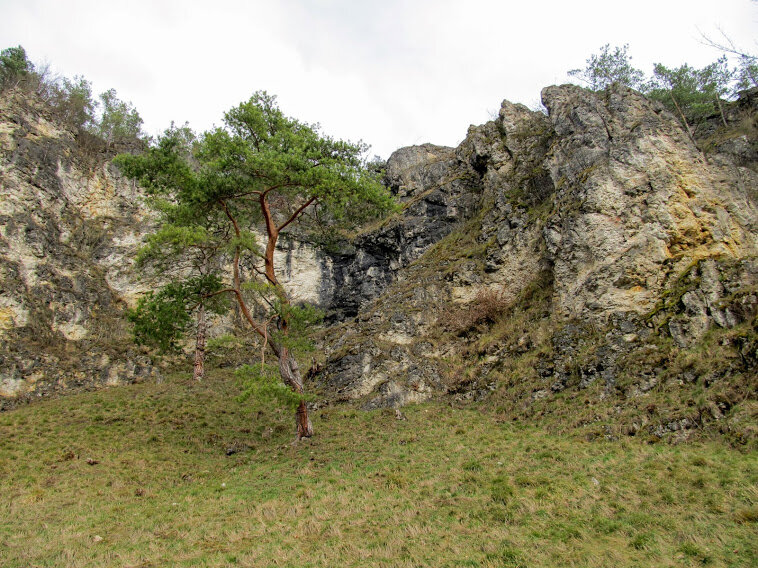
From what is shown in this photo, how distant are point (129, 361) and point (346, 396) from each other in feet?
45.9

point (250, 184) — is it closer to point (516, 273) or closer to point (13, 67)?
point (516, 273)

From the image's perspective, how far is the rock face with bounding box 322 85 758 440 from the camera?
44.7 feet

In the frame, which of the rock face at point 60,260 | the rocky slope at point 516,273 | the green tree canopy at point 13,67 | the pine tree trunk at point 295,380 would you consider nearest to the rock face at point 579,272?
the rocky slope at point 516,273

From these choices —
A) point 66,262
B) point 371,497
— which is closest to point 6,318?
point 66,262

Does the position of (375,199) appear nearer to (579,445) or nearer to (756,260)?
(579,445)

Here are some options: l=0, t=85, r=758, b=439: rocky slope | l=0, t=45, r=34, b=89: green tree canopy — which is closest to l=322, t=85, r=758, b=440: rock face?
l=0, t=85, r=758, b=439: rocky slope

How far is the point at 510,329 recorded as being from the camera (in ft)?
62.3

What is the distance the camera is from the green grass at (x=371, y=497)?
6.13 metres

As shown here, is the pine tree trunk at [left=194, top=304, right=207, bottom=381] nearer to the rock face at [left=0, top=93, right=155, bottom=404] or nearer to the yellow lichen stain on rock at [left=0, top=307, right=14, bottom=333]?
the rock face at [left=0, top=93, right=155, bottom=404]

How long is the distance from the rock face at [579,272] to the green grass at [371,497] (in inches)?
133

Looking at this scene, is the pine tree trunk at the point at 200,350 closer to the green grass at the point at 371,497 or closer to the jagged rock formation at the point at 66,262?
the jagged rock formation at the point at 66,262

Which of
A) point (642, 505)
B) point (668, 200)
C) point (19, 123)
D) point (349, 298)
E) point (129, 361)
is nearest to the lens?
point (642, 505)

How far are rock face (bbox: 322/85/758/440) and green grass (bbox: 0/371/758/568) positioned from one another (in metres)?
3.38

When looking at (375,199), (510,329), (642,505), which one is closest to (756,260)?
(510,329)
